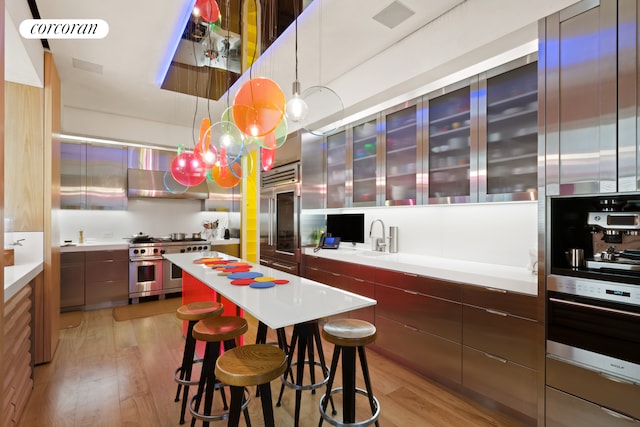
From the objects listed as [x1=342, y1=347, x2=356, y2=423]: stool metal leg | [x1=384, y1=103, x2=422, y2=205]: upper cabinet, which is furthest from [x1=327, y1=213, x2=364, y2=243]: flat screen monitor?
[x1=342, y1=347, x2=356, y2=423]: stool metal leg

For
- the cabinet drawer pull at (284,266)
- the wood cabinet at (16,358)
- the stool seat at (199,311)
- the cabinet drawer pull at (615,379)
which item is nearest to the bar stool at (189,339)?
the stool seat at (199,311)

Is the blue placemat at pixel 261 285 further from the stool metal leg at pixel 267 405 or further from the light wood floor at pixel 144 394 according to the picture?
the light wood floor at pixel 144 394

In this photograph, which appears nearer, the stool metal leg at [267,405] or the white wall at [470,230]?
the stool metal leg at [267,405]

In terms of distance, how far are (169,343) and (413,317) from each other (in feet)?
8.50

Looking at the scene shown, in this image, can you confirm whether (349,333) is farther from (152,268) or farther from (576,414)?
(152,268)

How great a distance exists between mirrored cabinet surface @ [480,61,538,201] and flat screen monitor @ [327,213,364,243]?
5.87 feet

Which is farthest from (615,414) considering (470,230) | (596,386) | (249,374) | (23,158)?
(23,158)

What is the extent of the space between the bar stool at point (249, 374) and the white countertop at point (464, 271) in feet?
4.89

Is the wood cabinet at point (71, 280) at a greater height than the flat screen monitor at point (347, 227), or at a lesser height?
lesser

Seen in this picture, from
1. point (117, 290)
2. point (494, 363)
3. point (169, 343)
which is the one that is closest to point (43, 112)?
point (169, 343)

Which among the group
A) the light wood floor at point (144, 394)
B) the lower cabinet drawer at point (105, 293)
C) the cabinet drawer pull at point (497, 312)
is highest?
the cabinet drawer pull at point (497, 312)

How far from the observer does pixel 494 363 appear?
2.11 m

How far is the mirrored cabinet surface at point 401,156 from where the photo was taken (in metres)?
3.06

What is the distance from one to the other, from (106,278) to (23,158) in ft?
8.25
